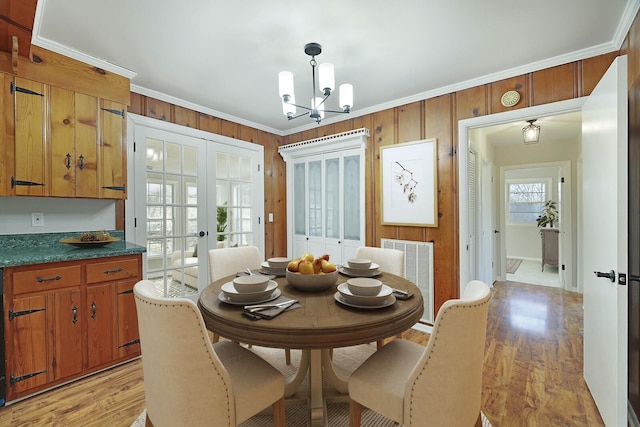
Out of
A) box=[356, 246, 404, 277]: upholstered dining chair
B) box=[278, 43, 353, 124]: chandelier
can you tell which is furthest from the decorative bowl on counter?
box=[278, 43, 353, 124]: chandelier

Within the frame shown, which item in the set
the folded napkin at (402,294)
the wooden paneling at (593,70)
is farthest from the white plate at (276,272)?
the wooden paneling at (593,70)

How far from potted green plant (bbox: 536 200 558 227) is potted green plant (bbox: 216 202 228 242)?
22.0 feet

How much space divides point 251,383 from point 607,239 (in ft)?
6.40

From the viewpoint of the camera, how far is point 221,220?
11.5ft

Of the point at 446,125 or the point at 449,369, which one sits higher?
the point at 446,125

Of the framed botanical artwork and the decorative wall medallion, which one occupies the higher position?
the decorative wall medallion

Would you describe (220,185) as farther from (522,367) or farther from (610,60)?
(610,60)

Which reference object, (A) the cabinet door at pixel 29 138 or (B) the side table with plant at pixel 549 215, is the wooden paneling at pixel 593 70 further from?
(B) the side table with plant at pixel 549 215

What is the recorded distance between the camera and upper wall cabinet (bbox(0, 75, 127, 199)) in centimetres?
196

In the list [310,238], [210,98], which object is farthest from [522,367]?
[210,98]

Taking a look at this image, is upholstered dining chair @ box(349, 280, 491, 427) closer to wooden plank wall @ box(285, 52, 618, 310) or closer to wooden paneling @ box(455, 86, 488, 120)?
wooden plank wall @ box(285, 52, 618, 310)

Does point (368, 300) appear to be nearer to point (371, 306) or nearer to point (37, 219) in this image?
point (371, 306)

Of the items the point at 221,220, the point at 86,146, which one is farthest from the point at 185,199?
A: the point at 86,146

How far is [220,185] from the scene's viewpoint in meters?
3.51
